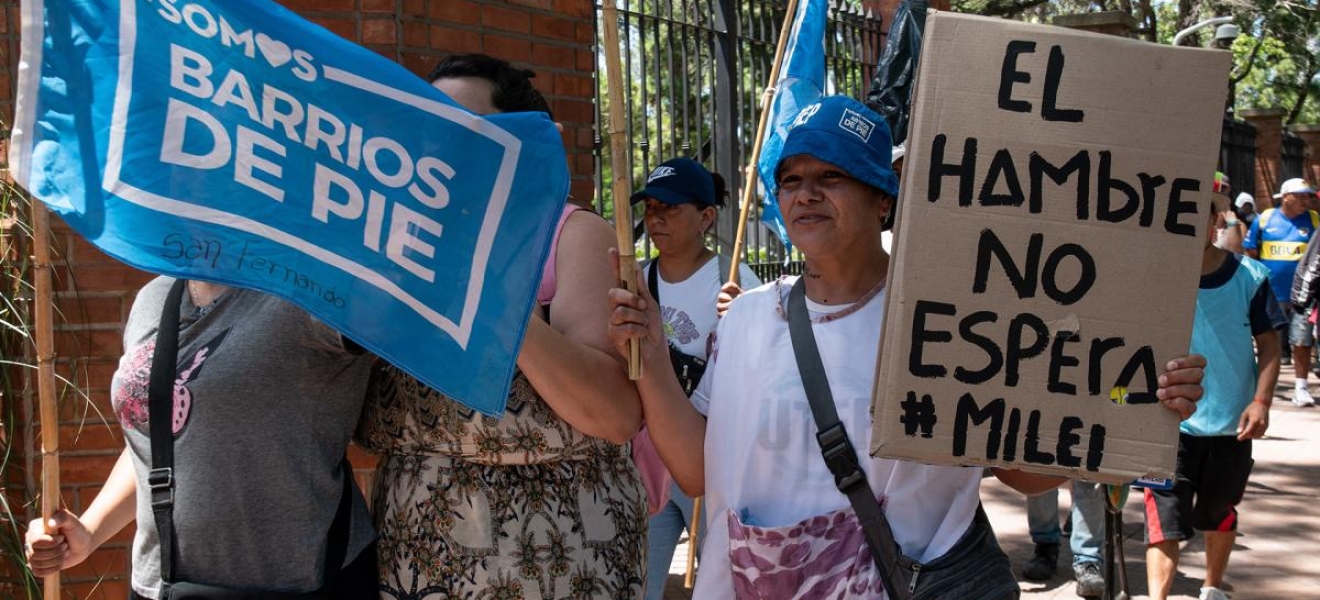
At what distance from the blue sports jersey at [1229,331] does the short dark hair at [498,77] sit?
382 centimetres

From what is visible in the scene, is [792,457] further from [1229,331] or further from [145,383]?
[1229,331]

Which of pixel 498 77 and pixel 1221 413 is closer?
pixel 498 77

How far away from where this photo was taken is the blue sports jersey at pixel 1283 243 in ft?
43.0

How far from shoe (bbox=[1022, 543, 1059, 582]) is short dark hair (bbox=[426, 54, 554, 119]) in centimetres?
459

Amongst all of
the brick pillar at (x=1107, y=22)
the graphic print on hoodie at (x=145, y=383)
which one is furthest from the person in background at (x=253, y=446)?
the brick pillar at (x=1107, y=22)

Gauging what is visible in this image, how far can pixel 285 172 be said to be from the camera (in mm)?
2279

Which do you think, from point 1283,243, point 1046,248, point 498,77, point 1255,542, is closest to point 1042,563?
point 1255,542

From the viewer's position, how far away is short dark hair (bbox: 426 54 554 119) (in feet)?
8.34

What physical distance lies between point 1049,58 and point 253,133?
1410 millimetres

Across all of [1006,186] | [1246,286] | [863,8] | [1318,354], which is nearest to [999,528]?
[1246,286]

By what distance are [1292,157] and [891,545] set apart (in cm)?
2422

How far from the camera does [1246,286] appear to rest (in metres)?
5.50

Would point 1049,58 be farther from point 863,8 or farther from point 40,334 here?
point 863,8

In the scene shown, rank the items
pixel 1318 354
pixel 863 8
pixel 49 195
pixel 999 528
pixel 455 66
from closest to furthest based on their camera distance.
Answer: pixel 49 195
pixel 455 66
pixel 999 528
pixel 863 8
pixel 1318 354
